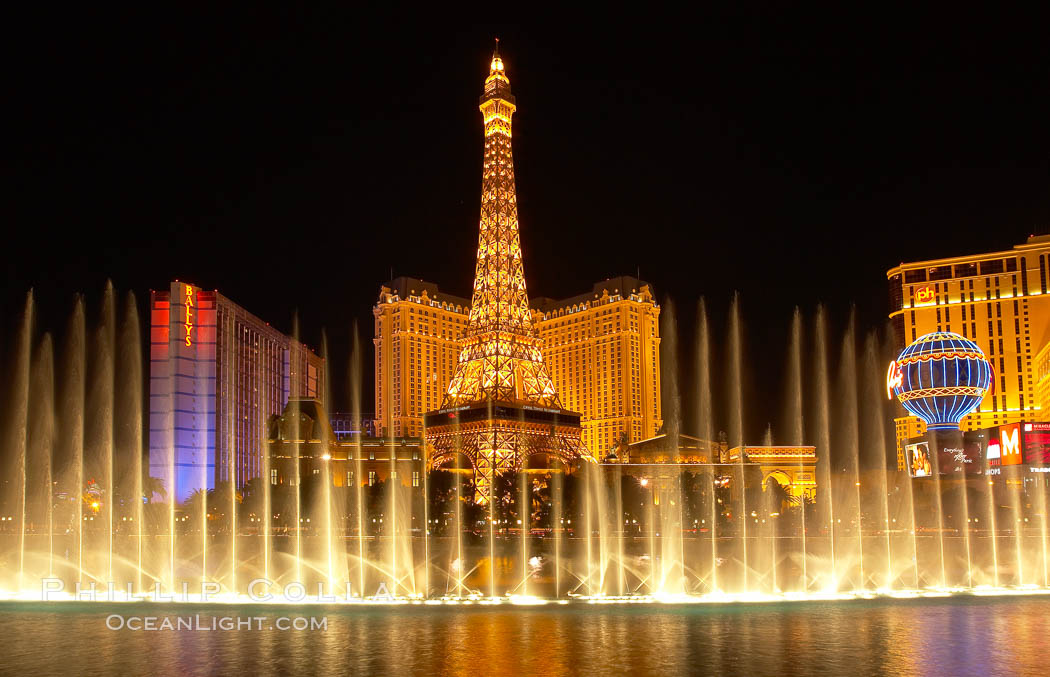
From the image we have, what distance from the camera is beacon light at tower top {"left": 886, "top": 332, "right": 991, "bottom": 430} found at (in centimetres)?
7662

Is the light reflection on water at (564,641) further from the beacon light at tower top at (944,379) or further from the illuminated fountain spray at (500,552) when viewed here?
the beacon light at tower top at (944,379)

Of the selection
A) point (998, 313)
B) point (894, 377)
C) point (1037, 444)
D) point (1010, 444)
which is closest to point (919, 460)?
point (894, 377)

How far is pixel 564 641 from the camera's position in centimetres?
1605

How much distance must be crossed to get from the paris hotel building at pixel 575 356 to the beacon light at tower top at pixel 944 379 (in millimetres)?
47052

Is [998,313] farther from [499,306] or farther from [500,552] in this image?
[500,552]

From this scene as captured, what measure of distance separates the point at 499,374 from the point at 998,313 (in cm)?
6498

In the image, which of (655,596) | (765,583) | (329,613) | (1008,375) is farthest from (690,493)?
(1008,375)

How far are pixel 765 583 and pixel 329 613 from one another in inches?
513

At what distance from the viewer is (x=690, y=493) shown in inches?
2788

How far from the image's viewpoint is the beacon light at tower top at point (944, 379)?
76625 mm

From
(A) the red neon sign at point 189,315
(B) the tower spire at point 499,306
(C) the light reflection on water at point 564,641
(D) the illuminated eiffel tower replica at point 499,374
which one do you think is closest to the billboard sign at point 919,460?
(D) the illuminated eiffel tower replica at point 499,374

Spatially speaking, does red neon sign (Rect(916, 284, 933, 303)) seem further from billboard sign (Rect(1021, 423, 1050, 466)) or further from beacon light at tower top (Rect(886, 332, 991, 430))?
billboard sign (Rect(1021, 423, 1050, 466))

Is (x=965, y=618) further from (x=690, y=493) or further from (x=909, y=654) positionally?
(x=690, y=493)

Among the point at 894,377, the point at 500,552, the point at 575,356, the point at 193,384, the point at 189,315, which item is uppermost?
the point at 189,315
